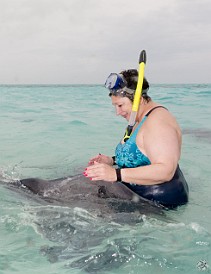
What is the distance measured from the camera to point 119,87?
14.0 ft

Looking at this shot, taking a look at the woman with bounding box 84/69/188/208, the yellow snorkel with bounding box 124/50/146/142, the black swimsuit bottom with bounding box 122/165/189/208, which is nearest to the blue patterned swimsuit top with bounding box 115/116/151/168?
the woman with bounding box 84/69/188/208

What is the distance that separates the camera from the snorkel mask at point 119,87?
425cm

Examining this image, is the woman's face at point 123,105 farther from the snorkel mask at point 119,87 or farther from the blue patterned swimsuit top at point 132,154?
the blue patterned swimsuit top at point 132,154

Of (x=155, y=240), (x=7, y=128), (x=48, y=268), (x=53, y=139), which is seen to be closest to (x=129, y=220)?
(x=155, y=240)

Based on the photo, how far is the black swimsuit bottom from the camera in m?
4.40

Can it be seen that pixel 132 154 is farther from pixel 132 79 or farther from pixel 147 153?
pixel 132 79

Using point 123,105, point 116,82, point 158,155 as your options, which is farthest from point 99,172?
point 116,82

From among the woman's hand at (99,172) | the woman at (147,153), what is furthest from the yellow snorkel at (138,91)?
the woman's hand at (99,172)

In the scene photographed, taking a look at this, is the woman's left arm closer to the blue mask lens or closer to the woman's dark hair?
the woman's dark hair

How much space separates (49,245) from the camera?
11.9 feet

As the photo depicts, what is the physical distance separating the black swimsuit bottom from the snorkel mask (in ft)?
3.32

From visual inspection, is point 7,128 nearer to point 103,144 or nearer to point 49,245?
point 103,144

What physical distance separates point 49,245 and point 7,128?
1100cm

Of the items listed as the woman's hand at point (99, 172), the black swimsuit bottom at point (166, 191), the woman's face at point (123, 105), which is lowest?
the black swimsuit bottom at point (166, 191)
